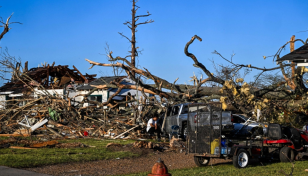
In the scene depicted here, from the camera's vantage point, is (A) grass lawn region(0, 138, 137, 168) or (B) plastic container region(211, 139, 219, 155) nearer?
(B) plastic container region(211, 139, 219, 155)

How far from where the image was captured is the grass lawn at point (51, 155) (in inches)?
428

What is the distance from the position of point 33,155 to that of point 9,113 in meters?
10.6

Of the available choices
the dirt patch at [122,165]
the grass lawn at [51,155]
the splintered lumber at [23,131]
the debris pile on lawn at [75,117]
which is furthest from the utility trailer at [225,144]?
the splintered lumber at [23,131]

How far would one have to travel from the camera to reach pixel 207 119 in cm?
1069

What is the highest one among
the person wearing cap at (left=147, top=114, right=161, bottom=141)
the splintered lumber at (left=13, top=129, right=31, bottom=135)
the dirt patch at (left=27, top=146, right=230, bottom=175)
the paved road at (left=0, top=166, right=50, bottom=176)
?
the person wearing cap at (left=147, top=114, right=161, bottom=141)

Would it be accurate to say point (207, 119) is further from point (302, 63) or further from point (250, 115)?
point (250, 115)

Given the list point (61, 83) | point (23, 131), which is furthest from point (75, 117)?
point (61, 83)

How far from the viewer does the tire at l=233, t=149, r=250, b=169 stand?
1053 cm

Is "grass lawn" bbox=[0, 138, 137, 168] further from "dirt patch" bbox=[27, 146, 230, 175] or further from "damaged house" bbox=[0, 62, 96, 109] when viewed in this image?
"damaged house" bbox=[0, 62, 96, 109]

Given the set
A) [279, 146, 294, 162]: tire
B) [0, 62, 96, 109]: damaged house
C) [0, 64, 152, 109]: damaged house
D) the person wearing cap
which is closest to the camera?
[279, 146, 294, 162]: tire

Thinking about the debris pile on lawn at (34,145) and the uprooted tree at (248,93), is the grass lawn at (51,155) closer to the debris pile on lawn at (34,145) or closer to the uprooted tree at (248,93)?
the debris pile on lawn at (34,145)

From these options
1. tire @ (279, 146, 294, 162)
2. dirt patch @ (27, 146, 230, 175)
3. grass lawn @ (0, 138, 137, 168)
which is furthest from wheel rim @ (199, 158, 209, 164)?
grass lawn @ (0, 138, 137, 168)

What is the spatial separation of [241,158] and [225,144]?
63cm

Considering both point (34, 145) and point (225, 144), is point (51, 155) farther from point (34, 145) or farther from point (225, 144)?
point (225, 144)
